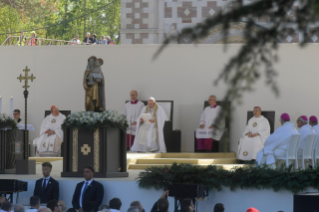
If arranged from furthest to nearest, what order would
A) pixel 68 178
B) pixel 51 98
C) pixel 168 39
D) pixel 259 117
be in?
pixel 51 98, pixel 259 117, pixel 68 178, pixel 168 39

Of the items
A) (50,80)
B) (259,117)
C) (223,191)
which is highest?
(50,80)

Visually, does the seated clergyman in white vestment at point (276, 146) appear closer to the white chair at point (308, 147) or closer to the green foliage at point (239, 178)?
the white chair at point (308, 147)

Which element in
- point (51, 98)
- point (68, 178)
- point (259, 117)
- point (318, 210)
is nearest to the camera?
point (318, 210)

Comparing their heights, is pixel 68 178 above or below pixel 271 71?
below

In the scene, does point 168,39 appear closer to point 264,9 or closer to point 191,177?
point 264,9

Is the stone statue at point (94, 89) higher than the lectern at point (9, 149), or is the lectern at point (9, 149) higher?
the stone statue at point (94, 89)

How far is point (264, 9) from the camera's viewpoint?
105 inches

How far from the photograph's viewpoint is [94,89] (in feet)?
32.2

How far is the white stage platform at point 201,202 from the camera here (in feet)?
27.6

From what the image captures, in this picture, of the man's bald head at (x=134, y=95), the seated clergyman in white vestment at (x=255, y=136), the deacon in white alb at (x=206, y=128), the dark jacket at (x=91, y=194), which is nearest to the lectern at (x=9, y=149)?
the dark jacket at (x=91, y=194)

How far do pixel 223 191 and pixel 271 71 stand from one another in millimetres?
6065

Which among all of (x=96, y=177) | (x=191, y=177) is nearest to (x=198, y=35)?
(x=191, y=177)

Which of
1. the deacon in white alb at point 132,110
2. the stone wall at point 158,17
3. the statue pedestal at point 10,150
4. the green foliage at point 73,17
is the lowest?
the statue pedestal at point 10,150

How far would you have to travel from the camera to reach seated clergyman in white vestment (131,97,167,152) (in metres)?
13.3
